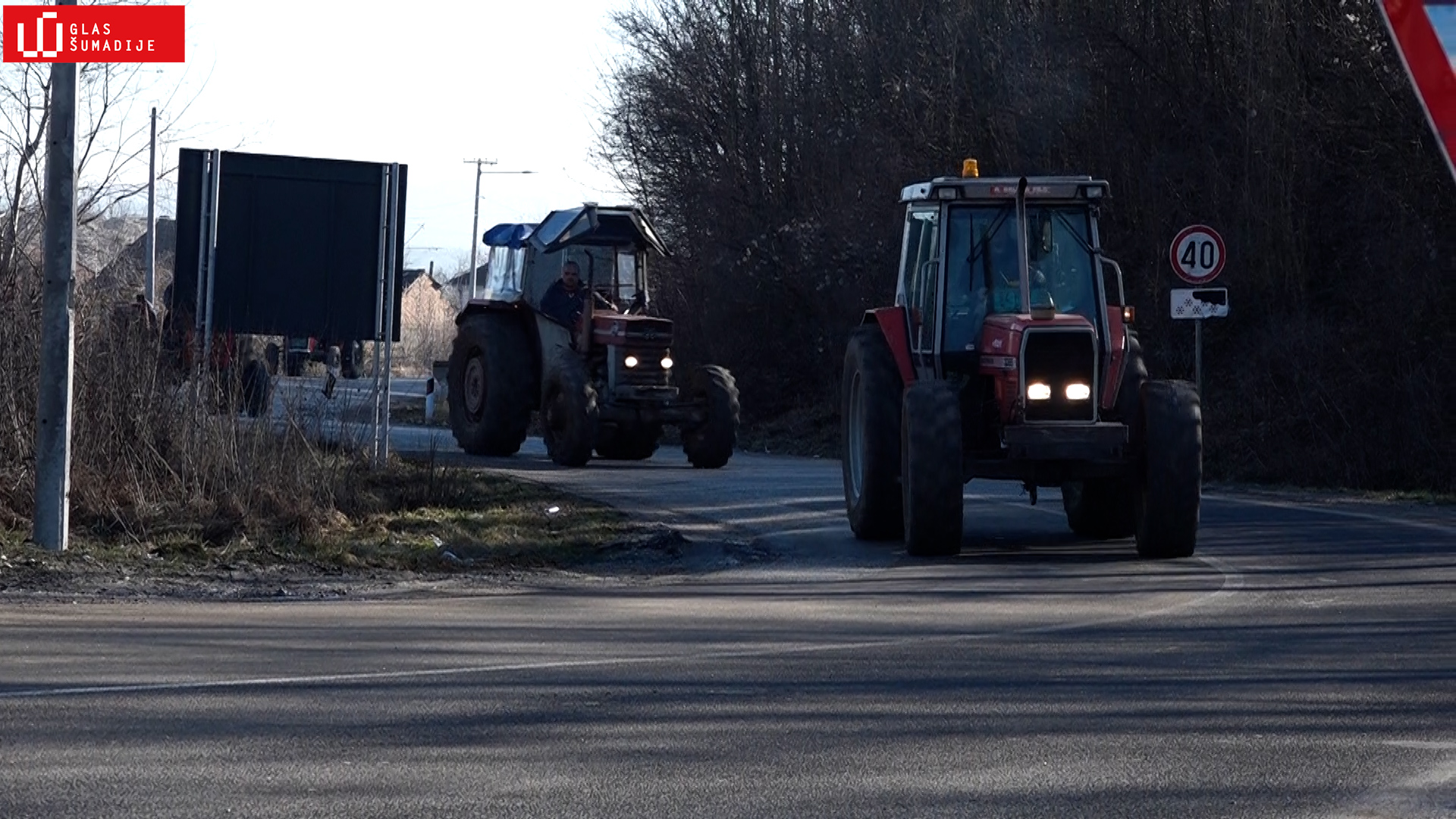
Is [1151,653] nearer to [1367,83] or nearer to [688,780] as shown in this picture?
[688,780]

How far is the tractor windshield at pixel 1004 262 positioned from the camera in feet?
46.3

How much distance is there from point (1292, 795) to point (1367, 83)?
73.1ft

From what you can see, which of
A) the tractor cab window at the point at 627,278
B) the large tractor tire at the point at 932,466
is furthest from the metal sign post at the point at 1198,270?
the large tractor tire at the point at 932,466

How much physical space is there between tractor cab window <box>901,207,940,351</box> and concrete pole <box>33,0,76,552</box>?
6257mm

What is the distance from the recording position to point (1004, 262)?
14188 mm

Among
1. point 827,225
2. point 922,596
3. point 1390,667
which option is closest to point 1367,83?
point 827,225

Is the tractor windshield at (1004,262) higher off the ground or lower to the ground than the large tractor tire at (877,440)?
higher

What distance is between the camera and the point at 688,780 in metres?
6.21

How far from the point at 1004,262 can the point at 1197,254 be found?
9.77 meters

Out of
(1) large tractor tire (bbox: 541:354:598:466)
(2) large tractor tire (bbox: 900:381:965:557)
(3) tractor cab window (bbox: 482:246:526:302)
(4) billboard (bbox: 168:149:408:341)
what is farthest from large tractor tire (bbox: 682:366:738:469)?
(2) large tractor tire (bbox: 900:381:965:557)

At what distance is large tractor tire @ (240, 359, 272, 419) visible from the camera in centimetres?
1472

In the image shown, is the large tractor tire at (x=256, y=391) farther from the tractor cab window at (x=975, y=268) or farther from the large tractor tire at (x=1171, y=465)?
the large tractor tire at (x=1171, y=465)

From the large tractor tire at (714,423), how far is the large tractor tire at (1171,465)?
8.64 metres

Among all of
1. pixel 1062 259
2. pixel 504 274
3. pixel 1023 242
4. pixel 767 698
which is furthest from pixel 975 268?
pixel 504 274
